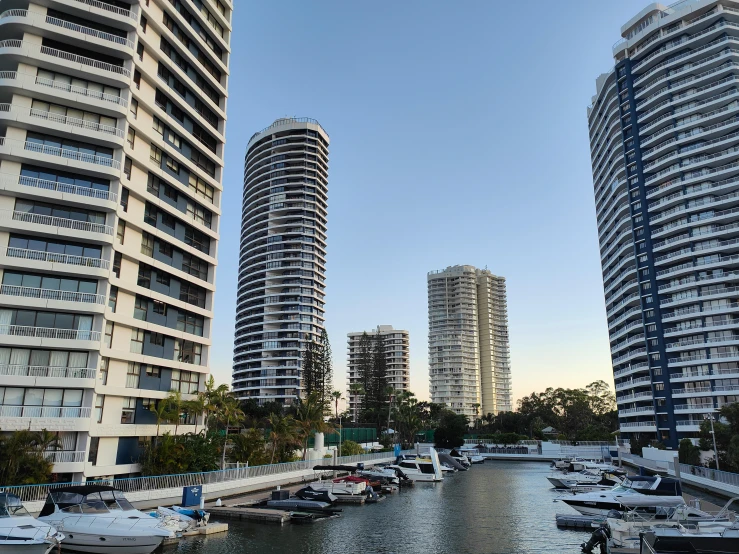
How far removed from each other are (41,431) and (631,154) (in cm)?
9304

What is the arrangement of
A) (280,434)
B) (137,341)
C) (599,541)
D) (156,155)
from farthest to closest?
(280,434) < (156,155) < (137,341) < (599,541)

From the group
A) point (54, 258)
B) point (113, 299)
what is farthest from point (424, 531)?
point (54, 258)

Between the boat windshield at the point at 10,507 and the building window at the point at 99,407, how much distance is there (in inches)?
536

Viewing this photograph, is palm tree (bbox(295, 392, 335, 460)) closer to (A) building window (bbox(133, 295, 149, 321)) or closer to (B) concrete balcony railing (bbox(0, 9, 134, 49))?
(A) building window (bbox(133, 295, 149, 321))

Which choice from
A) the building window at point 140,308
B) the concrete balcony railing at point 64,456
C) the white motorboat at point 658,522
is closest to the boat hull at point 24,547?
the concrete balcony railing at point 64,456

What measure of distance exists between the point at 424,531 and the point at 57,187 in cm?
3248

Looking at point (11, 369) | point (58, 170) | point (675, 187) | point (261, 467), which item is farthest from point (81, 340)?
point (675, 187)

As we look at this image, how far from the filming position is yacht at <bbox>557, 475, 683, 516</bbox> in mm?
30297

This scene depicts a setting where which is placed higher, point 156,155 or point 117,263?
point 156,155

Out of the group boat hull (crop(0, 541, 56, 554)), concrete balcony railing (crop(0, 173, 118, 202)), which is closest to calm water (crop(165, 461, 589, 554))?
boat hull (crop(0, 541, 56, 554))

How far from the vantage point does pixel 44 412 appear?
30.8 m

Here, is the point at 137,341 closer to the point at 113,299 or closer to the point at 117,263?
the point at 113,299

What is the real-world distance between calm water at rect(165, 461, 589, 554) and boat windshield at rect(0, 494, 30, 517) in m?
6.45

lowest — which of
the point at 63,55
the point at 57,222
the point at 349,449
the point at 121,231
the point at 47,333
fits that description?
the point at 349,449
